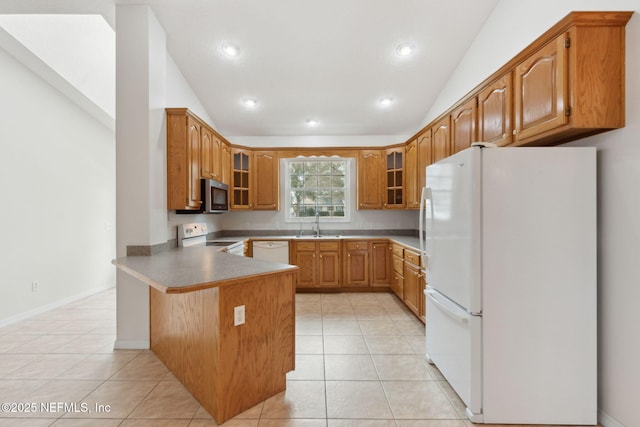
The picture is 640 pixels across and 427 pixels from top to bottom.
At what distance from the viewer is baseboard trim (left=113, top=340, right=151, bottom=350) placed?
106 inches

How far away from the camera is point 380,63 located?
11.8 feet

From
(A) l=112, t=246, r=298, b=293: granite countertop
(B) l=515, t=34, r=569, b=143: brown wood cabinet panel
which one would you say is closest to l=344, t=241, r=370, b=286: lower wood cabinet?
(A) l=112, t=246, r=298, b=293: granite countertop

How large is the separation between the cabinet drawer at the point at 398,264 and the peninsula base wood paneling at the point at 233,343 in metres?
2.26

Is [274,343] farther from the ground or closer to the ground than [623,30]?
closer to the ground

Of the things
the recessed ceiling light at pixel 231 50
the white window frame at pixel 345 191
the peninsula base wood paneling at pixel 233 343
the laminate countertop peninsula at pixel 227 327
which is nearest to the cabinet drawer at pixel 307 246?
the white window frame at pixel 345 191

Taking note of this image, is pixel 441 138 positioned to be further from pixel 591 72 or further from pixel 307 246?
pixel 307 246

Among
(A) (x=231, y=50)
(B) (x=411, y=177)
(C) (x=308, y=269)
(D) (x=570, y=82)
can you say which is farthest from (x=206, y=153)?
(D) (x=570, y=82)

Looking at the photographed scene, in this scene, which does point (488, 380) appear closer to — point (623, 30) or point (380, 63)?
point (623, 30)

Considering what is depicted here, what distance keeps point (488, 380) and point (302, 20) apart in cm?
351

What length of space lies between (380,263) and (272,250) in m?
1.72

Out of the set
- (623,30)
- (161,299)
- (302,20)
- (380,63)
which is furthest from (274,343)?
(380,63)

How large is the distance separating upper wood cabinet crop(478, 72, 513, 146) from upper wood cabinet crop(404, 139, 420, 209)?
1538mm

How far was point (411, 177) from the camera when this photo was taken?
4.23 m

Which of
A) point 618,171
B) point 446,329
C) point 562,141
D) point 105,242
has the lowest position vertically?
point 446,329
